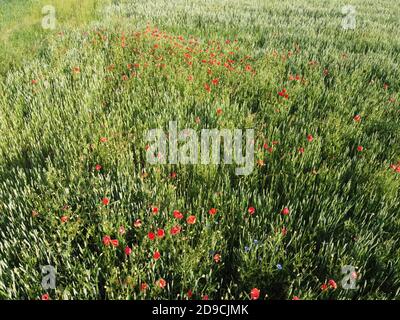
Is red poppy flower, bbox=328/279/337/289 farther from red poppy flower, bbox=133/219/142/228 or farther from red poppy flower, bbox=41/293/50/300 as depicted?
red poppy flower, bbox=41/293/50/300

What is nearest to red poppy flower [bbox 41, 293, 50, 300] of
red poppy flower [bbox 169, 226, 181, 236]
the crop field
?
the crop field

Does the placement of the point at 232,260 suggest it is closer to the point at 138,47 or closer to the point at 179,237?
the point at 179,237

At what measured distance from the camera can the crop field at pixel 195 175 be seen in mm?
1777

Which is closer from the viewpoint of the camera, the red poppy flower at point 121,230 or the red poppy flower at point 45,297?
the red poppy flower at point 45,297

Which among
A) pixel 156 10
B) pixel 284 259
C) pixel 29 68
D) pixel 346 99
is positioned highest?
pixel 156 10

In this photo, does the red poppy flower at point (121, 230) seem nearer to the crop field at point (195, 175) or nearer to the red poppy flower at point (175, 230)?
the crop field at point (195, 175)

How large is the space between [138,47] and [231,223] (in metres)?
4.05

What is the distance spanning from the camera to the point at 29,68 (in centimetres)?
457

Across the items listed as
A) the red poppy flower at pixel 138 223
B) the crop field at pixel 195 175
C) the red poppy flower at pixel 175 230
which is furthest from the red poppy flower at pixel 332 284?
the red poppy flower at pixel 138 223

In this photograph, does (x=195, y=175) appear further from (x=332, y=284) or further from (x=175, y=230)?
(x=332, y=284)

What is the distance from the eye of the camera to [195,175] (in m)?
2.49
